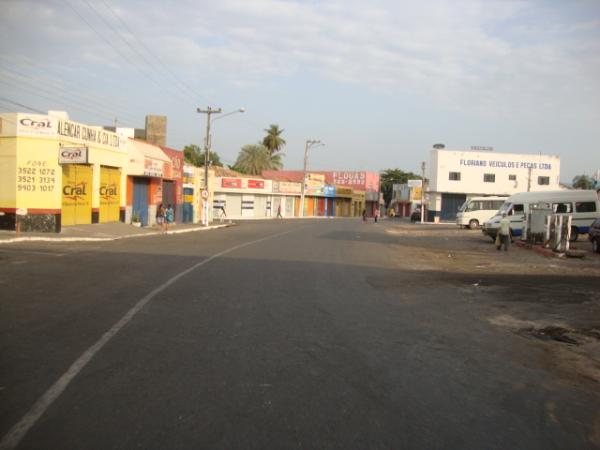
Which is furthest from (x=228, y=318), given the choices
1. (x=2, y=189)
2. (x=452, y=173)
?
(x=452, y=173)

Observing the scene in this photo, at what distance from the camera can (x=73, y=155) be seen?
25.0m

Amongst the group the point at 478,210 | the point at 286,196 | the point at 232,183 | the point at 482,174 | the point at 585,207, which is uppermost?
the point at 482,174

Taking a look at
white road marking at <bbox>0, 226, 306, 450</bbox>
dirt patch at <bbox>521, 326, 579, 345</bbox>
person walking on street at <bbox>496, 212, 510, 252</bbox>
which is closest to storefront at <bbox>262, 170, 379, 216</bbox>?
person walking on street at <bbox>496, 212, 510, 252</bbox>

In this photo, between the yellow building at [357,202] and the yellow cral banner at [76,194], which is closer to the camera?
the yellow cral banner at [76,194]

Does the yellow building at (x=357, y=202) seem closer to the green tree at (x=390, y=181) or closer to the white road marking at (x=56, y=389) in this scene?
the green tree at (x=390, y=181)

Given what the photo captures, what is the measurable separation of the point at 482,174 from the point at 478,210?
22.4 m

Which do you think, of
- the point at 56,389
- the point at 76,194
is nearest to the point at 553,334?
the point at 56,389

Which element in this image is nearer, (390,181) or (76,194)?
(76,194)

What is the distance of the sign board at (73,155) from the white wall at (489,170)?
1845 inches

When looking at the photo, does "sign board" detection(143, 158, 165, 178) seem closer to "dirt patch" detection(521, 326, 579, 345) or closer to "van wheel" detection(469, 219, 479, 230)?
"van wheel" detection(469, 219, 479, 230)

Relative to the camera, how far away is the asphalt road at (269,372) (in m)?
4.31

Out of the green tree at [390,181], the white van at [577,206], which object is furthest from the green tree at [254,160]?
the white van at [577,206]

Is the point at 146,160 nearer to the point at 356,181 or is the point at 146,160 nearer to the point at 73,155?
the point at 73,155

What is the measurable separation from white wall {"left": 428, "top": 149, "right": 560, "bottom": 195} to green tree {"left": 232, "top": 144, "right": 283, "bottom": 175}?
29.8 m
